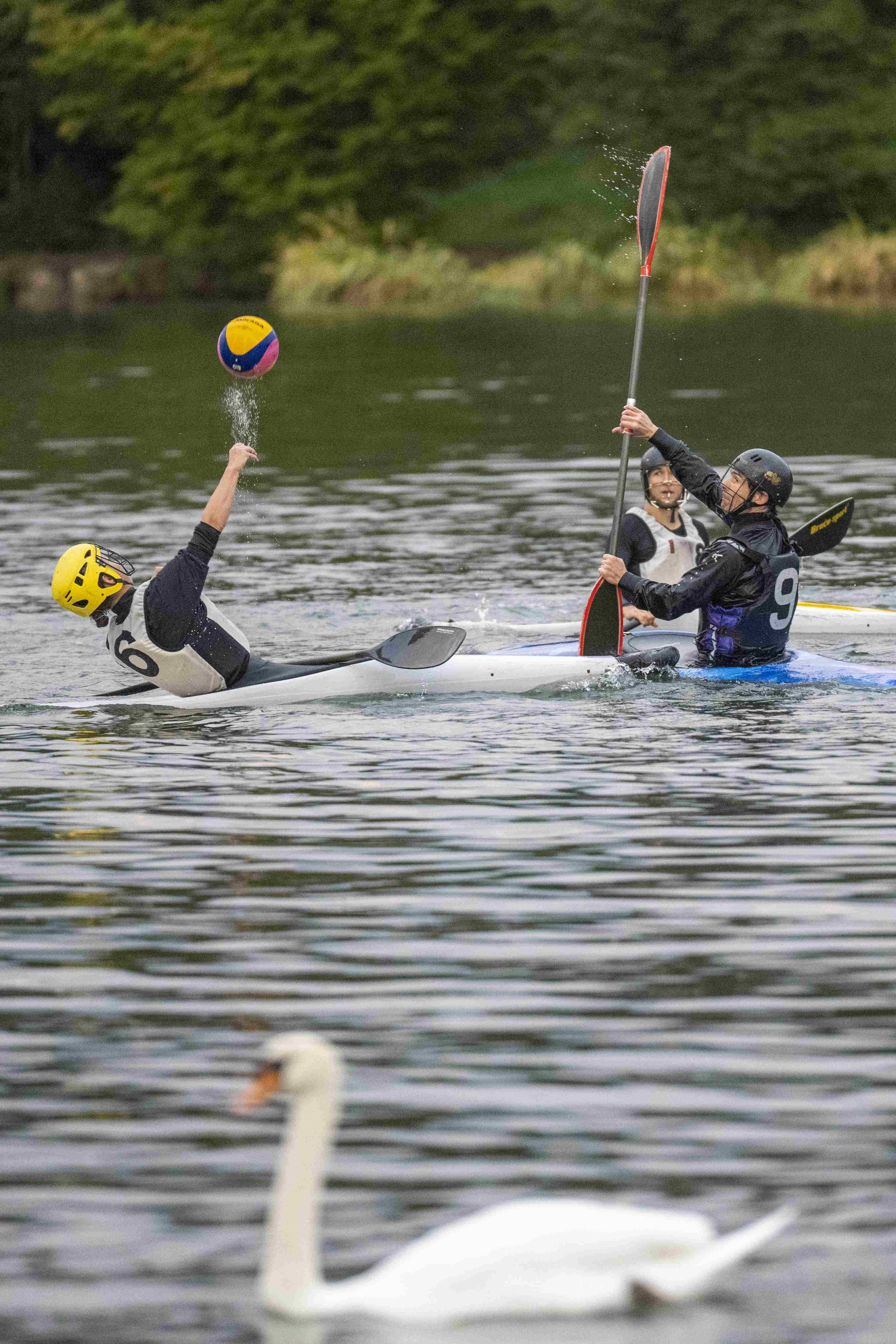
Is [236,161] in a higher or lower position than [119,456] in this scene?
higher

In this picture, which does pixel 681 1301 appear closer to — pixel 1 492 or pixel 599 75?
pixel 1 492

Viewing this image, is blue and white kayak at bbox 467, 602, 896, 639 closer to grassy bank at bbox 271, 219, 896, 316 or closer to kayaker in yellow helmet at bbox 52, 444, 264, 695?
kayaker in yellow helmet at bbox 52, 444, 264, 695

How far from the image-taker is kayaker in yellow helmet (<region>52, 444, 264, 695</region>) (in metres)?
11.3

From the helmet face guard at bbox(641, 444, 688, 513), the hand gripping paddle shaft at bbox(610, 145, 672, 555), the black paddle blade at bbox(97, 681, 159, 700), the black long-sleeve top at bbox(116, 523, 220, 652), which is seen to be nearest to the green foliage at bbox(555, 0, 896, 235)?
the hand gripping paddle shaft at bbox(610, 145, 672, 555)

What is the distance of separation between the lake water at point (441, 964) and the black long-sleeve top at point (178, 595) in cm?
51

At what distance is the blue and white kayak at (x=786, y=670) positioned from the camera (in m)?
12.2

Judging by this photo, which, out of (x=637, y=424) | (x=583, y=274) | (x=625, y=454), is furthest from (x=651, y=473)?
(x=583, y=274)

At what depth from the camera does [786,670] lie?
12289 millimetres

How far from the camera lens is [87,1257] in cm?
528

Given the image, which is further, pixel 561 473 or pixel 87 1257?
pixel 561 473

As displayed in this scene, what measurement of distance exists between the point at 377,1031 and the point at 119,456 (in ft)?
66.4

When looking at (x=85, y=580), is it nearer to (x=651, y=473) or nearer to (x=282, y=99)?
(x=651, y=473)

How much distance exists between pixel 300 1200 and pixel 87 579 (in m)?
7.13

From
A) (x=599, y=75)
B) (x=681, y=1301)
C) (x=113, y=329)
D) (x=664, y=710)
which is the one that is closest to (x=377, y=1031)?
(x=681, y=1301)
